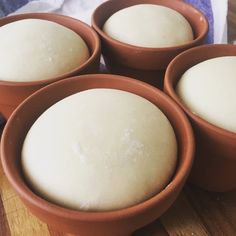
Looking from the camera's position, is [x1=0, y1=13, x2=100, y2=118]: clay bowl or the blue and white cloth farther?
the blue and white cloth

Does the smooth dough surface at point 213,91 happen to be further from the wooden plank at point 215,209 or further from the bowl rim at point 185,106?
the wooden plank at point 215,209

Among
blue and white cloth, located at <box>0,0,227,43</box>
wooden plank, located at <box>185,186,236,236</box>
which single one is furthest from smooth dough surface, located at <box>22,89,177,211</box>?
blue and white cloth, located at <box>0,0,227,43</box>

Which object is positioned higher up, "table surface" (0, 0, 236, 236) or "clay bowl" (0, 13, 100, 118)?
"clay bowl" (0, 13, 100, 118)

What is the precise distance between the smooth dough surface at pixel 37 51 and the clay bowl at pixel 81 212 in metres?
0.05

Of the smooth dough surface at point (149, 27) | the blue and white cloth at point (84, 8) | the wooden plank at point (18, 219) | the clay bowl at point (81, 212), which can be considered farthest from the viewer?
the blue and white cloth at point (84, 8)

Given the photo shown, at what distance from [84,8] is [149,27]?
13.5 inches

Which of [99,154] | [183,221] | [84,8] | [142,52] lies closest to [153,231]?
[183,221]

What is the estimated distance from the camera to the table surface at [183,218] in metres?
0.42

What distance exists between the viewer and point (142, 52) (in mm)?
505

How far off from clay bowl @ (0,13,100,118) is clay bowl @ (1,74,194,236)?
0.02 metres

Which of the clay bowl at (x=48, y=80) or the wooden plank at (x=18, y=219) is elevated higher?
the clay bowl at (x=48, y=80)

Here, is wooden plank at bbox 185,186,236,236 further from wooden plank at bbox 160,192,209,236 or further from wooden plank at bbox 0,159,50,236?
wooden plank at bbox 0,159,50,236

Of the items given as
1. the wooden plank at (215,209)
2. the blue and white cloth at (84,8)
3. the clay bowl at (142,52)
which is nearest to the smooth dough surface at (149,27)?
the clay bowl at (142,52)

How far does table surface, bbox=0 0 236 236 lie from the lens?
0.42 metres
